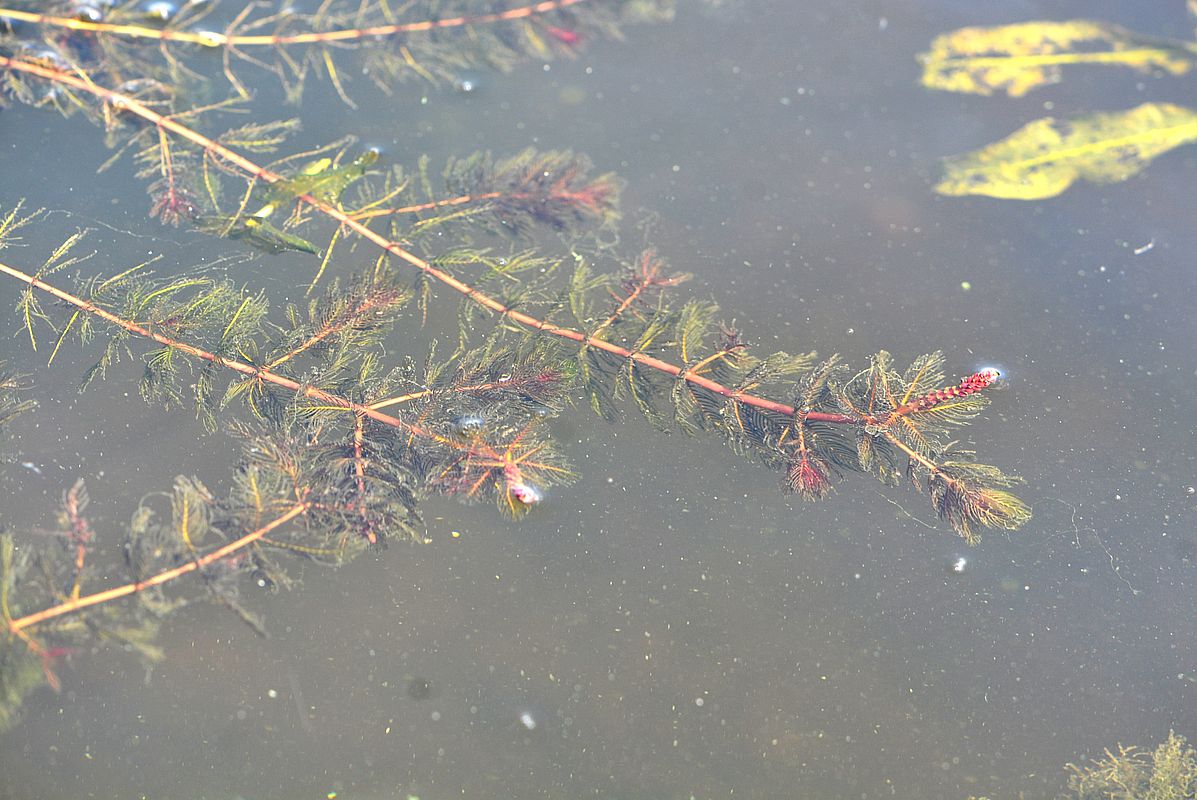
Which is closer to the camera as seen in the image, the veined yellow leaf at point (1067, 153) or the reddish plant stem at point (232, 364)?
the reddish plant stem at point (232, 364)

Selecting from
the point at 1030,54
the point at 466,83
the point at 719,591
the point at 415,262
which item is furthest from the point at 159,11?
the point at 1030,54

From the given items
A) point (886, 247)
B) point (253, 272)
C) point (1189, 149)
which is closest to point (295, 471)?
point (253, 272)

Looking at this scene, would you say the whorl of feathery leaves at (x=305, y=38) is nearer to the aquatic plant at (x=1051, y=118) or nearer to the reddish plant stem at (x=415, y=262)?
the reddish plant stem at (x=415, y=262)

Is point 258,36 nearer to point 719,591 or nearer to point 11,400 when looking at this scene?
point 11,400

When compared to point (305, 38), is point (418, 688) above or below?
below

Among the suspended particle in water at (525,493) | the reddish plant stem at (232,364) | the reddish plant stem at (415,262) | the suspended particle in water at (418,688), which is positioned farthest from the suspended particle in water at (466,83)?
the suspended particle in water at (418,688)
